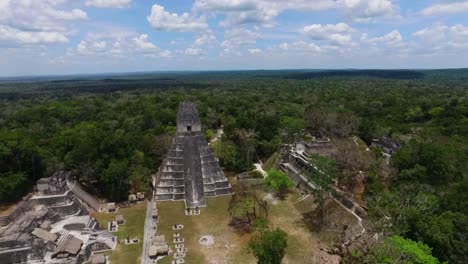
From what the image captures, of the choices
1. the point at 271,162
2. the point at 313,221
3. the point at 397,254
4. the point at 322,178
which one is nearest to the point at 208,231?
the point at 313,221

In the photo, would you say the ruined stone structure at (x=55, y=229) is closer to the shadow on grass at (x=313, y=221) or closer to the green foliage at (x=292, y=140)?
the green foliage at (x=292, y=140)

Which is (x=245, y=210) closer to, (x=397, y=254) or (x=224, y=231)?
(x=224, y=231)

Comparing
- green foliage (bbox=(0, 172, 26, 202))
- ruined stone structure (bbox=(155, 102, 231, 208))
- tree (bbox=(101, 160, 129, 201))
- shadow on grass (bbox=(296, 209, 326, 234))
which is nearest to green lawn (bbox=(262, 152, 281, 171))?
ruined stone structure (bbox=(155, 102, 231, 208))

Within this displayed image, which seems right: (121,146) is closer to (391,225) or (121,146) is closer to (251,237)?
(251,237)

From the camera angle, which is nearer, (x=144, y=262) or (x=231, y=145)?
(x=144, y=262)

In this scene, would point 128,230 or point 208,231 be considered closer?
point 208,231

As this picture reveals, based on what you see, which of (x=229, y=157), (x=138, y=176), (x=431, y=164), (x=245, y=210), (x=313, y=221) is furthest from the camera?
(x=229, y=157)

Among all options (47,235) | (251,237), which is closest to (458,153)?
(251,237)
